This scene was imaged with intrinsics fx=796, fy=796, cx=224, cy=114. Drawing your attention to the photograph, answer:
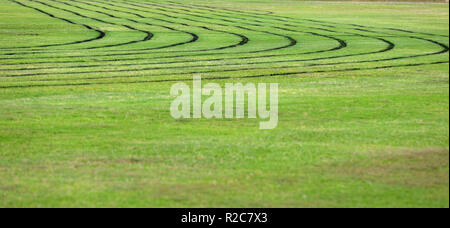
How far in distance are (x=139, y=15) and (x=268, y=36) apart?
15.6 metres

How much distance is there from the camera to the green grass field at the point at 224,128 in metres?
8.77

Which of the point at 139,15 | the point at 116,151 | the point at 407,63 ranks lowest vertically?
the point at 139,15

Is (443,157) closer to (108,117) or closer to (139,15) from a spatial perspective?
(108,117)

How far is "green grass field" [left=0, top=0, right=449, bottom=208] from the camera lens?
8.77m

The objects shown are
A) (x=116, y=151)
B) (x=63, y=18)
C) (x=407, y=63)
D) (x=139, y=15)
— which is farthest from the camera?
(x=139, y=15)

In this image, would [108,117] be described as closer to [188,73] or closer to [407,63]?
[188,73]

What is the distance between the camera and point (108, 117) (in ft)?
43.6

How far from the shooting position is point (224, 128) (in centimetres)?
1236

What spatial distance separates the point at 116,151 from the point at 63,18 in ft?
105

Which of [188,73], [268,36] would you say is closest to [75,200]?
[188,73]

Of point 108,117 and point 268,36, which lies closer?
point 108,117
